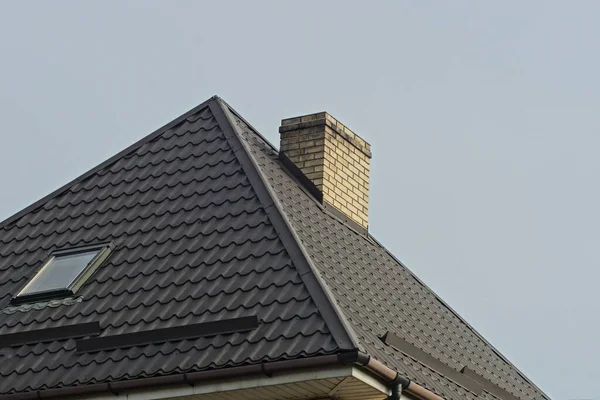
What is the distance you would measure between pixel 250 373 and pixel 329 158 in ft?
19.5

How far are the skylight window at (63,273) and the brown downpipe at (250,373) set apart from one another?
1619mm

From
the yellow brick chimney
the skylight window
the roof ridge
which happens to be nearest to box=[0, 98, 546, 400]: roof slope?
the roof ridge

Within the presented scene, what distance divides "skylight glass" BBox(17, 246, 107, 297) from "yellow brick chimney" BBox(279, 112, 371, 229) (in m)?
3.41

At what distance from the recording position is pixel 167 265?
43.3 ft

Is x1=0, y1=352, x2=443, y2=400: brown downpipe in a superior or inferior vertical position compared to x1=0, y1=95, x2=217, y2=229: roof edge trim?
inferior

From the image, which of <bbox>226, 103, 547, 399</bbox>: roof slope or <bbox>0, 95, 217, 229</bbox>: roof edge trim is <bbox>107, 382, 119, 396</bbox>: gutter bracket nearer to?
<bbox>226, 103, 547, 399</bbox>: roof slope

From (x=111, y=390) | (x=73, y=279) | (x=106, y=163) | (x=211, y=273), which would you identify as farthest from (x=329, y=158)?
(x=111, y=390)

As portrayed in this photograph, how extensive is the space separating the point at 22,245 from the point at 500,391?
6.04 meters

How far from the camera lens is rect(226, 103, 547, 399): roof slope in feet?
40.9

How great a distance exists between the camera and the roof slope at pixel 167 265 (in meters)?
11.7

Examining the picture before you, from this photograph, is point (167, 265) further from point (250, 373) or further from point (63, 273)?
point (250, 373)

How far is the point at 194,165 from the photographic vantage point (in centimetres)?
1504

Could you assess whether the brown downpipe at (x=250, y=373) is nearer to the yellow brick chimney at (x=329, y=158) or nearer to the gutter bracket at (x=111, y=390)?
the gutter bracket at (x=111, y=390)

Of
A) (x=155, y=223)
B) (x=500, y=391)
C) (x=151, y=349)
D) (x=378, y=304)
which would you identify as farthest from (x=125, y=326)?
(x=500, y=391)
